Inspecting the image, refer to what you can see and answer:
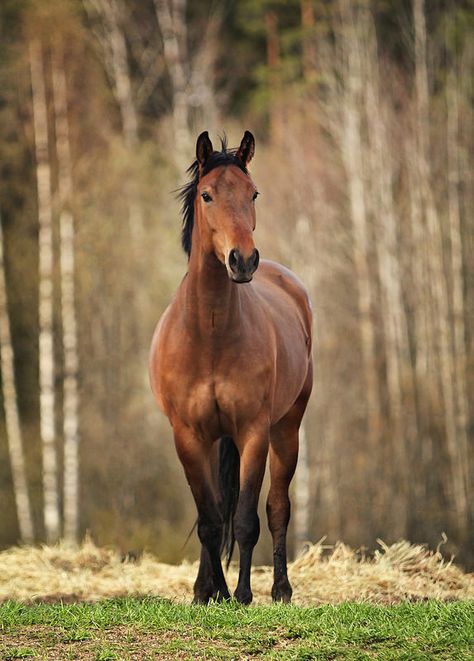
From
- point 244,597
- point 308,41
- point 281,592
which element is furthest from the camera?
point 308,41

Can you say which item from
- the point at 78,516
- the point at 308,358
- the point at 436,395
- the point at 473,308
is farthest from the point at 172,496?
the point at 308,358

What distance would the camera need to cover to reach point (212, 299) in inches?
259

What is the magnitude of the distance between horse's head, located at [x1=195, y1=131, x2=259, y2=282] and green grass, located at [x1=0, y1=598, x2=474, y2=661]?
1858 mm

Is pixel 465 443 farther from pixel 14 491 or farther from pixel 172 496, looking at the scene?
pixel 14 491

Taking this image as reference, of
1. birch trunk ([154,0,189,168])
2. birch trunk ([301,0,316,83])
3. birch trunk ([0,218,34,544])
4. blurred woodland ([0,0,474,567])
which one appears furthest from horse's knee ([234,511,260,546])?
birch trunk ([301,0,316,83])

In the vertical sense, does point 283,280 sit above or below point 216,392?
above

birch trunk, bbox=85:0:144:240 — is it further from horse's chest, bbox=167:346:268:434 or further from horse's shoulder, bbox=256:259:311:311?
horse's chest, bbox=167:346:268:434

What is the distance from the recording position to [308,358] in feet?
26.8

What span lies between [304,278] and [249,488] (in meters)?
16.5

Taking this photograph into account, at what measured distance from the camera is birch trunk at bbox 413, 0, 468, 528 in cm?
1969

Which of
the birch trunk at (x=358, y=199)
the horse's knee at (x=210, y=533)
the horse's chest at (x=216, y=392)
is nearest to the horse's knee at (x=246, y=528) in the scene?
the horse's knee at (x=210, y=533)

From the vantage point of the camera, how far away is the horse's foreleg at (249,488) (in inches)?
259

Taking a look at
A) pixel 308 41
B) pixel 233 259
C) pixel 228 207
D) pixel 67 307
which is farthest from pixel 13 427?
pixel 233 259

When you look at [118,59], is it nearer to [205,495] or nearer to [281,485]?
[281,485]
